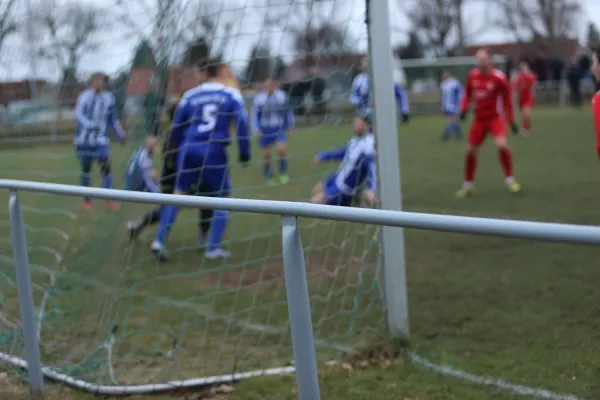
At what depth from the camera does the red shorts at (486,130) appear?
930cm

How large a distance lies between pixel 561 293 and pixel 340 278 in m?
1.39

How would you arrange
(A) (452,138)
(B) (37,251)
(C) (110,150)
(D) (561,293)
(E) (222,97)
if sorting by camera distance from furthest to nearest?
1. (A) (452,138)
2. (B) (37,251)
3. (C) (110,150)
4. (E) (222,97)
5. (D) (561,293)

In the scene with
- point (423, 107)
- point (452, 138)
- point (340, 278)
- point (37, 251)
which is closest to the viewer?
point (340, 278)

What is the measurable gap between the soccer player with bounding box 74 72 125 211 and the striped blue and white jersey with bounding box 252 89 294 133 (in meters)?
1.00

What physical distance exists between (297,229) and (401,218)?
43 centimetres

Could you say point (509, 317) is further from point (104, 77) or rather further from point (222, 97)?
point (104, 77)

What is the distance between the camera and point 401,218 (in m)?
1.97

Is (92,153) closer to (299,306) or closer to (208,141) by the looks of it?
(208,141)

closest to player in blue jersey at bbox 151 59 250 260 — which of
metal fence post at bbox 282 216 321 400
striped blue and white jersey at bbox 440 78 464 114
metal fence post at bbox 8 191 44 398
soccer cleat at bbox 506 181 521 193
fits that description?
metal fence post at bbox 8 191 44 398

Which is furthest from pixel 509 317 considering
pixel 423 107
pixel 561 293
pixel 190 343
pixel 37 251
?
pixel 423 107

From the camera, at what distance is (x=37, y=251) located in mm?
6492

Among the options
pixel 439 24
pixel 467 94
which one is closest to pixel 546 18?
pixel 439 24

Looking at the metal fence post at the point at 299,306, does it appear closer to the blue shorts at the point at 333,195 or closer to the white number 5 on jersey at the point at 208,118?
the white number 5 on jersey at the point at 208,118

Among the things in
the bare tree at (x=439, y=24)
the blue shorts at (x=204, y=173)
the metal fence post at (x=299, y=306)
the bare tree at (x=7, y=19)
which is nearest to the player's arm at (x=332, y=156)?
the blue shorts at (x=204, y=173)
